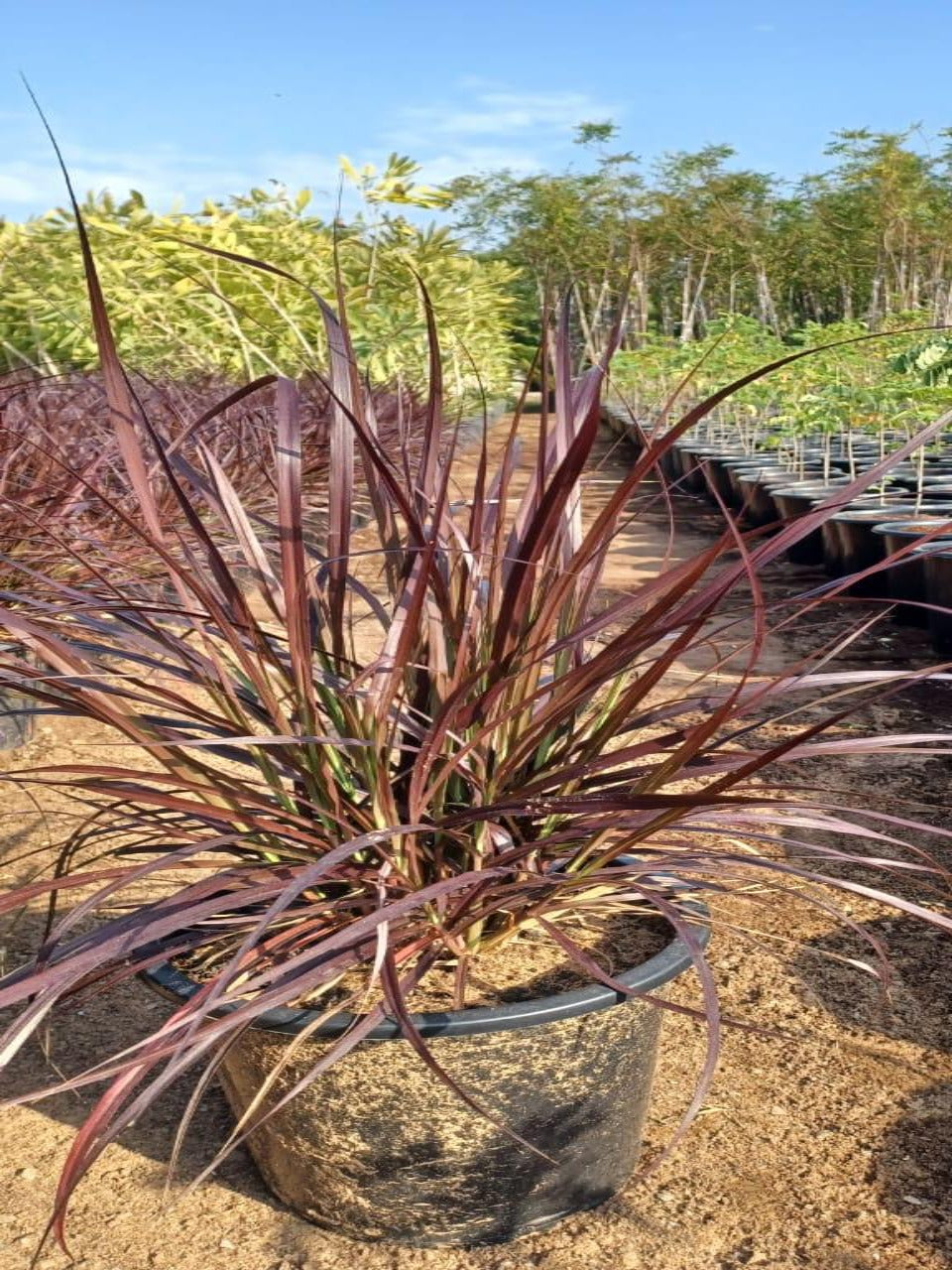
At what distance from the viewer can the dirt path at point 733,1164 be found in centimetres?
147

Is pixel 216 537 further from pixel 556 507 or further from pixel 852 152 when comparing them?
pixel 852 152

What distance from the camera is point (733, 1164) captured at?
1633 millimetres

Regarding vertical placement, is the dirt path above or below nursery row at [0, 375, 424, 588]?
below

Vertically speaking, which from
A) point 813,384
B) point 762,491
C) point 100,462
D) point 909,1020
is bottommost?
point 909,1020

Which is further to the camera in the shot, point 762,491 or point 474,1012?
point 762,491

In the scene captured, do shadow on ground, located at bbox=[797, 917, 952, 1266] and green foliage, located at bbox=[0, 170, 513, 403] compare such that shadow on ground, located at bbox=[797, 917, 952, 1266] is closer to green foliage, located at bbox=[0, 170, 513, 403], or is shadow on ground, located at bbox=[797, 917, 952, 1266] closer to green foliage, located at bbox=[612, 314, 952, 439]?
green foliage, located at bbox=[612, 314, 952, 439]

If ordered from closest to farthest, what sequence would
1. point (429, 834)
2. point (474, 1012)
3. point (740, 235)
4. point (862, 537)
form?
point (474, 1012)
point (429, 834)
point (862, 537)
point (740, 235)

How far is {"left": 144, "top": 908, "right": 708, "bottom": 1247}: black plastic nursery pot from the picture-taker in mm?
1346

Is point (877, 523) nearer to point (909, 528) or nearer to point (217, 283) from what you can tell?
point (909, 528)

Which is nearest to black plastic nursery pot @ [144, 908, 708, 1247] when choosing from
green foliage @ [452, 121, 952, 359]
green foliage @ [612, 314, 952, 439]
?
green foliage @ [612, 314, 952, 439]

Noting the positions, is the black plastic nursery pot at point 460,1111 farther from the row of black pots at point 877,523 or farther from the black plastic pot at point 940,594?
the black plastic pot at point 940,594

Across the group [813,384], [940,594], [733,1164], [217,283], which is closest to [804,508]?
[813,384]

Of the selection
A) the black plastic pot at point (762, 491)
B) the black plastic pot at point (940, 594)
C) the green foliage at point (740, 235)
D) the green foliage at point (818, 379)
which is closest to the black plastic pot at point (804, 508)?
the green foliage at point (818, 379)

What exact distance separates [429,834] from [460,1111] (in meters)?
0.30
